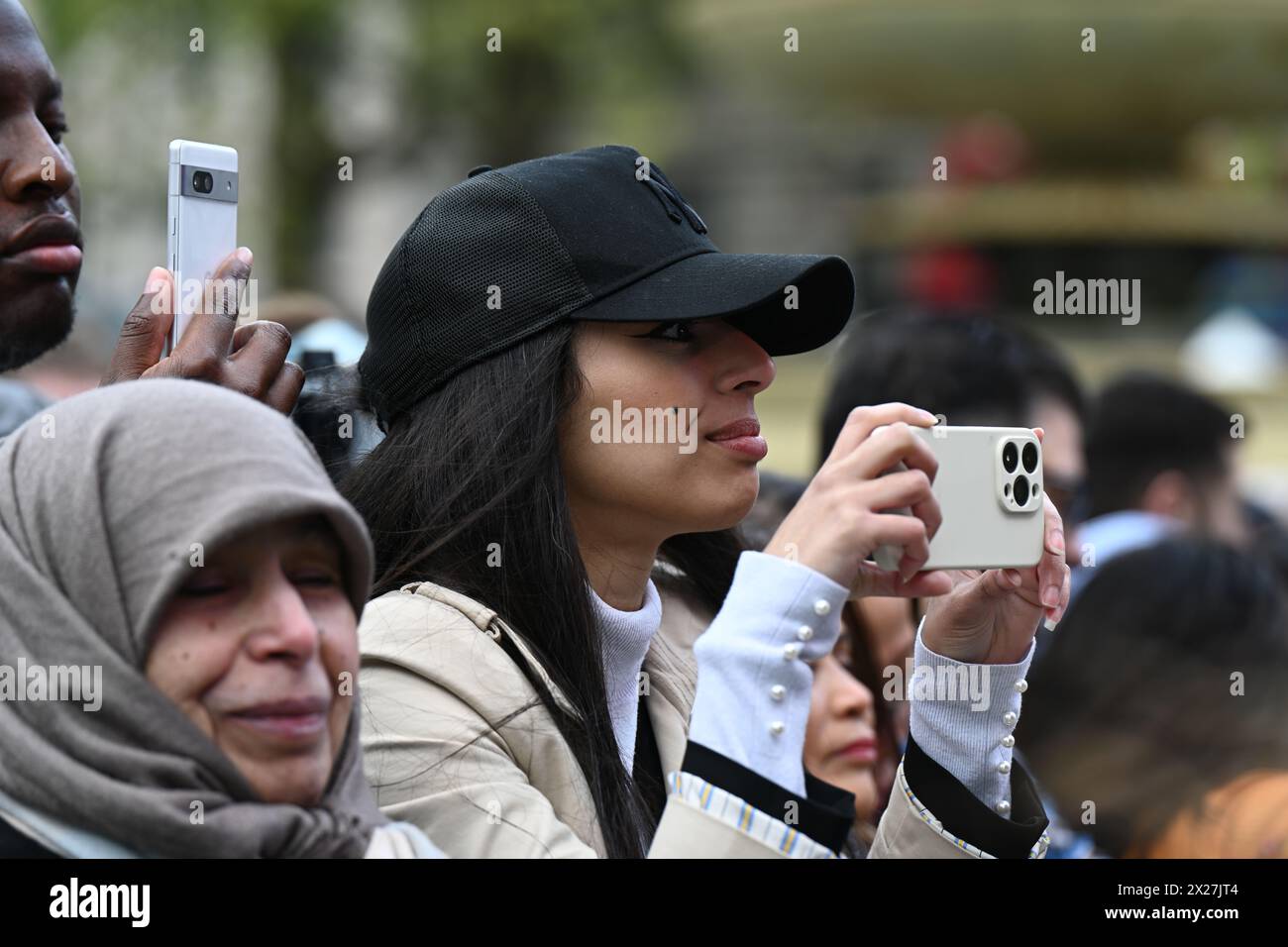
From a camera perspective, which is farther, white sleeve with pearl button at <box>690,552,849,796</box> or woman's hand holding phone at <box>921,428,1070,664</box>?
woman's hand holding phone at <box>921,428,1070,664</box>

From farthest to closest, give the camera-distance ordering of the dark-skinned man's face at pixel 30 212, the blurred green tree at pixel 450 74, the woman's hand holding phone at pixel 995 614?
the blurred green tree at pixel 450 74 → the dark-skinned man's face at pixel 30 212 → the woman's hand holding phone at pixel 995 614

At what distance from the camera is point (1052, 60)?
15.4 metres

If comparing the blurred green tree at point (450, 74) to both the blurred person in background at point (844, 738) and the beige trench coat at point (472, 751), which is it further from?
the beige trench coat at point (472, 751)

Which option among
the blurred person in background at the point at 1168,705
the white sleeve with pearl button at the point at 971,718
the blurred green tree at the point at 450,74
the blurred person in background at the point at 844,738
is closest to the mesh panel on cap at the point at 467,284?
the white sleeve with pearl button at the point at 971,718

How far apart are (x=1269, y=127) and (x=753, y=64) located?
503 centimetres

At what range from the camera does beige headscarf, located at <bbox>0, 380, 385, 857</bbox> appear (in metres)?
1.65

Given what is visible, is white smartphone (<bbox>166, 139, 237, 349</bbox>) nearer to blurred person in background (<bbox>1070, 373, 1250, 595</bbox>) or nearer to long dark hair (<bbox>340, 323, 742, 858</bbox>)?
long dark hair (<bbox>340, 323, 742, 858</bbox>)

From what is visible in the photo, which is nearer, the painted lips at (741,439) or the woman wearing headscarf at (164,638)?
the woman wearing headscarf at (164,638)

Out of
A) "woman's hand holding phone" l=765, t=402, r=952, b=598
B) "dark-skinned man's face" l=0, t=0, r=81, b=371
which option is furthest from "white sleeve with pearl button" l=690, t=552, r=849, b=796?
"dark-skinned man's face" l=0, t=0, r=81, b=371

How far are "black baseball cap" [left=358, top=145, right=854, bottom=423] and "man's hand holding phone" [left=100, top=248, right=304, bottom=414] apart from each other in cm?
26

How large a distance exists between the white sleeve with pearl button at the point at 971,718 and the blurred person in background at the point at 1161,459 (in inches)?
137

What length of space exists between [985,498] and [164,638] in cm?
102

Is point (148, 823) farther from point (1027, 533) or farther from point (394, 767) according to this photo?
point (1027, 533)

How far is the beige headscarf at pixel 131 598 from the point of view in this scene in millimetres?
1650
